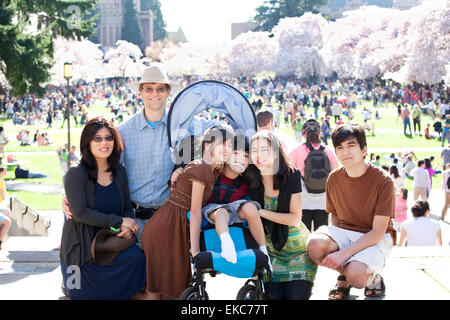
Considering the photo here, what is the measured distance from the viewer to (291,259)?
350 cm

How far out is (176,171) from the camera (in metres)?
3.62

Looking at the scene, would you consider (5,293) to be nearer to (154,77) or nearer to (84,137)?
(84,137)

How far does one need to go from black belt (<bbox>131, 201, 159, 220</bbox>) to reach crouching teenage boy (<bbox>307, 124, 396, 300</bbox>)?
45.7 inches

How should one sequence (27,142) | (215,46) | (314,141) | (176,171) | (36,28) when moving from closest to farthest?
1. (176,171)
2. (314,141)
3. (36,28)
4. (27,142)
5. (215,46)

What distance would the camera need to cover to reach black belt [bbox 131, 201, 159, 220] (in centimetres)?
389

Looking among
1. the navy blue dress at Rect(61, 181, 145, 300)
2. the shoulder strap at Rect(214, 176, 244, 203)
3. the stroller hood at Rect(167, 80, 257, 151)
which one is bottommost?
the navy blue dress at Rect(61, 181, 145, 300)

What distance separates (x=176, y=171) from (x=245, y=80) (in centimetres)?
6156

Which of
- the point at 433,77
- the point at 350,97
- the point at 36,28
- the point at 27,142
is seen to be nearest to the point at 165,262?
the point at 36,28

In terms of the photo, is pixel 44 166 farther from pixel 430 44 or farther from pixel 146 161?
pixel 430 44

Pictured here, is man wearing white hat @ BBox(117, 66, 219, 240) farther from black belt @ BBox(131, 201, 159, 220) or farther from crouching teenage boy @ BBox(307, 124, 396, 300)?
crouching teenage boy @ BBox(307, 124, 396, 300)

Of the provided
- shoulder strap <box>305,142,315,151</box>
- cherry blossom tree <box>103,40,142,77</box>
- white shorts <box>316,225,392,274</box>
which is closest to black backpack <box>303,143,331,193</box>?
shoulder strap <box>305,142,315,151</box>

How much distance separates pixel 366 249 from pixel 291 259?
0.48m

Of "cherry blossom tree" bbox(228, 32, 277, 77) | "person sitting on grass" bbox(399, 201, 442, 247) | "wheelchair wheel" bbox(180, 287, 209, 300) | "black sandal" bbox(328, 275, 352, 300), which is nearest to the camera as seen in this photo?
"wheelchair wheel" bbox(180, 287, 209, 300)

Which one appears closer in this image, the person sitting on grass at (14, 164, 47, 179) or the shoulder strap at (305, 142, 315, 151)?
the shoulder strap at (305, 142, 315, 151)
